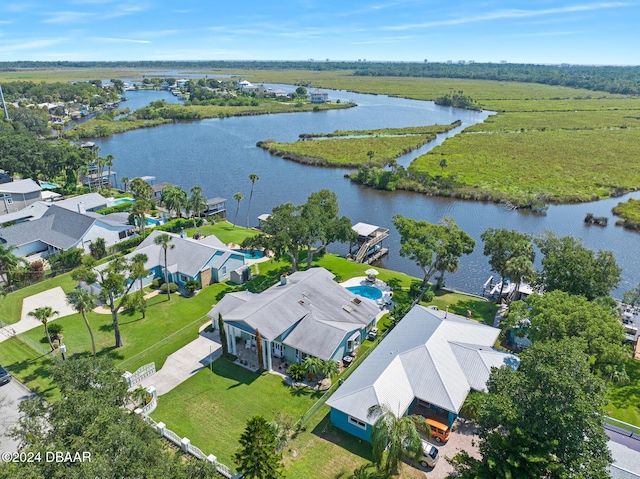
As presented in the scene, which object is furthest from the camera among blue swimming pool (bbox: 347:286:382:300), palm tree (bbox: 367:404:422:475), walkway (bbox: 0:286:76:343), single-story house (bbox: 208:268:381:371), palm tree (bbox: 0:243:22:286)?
blue swimming pool (bbox: 347:286:382:300)

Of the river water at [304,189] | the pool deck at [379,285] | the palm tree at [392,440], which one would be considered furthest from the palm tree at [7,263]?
the palm tree at [392,440]

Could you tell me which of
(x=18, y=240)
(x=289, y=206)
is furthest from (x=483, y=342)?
(x=18, y=240)

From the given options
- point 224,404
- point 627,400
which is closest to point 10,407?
point 224,404

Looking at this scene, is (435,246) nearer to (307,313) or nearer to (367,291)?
(367,291)

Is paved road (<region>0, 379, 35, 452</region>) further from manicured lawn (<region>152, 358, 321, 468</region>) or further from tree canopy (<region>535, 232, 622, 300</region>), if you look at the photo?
tree canopy (<region>535, 232, 622, 300</region>)

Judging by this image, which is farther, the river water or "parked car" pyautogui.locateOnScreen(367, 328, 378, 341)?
the river water

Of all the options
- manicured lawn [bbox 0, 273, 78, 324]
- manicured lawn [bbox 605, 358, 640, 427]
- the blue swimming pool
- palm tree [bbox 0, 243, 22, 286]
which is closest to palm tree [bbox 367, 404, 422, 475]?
manicured lawn [bbox 605, 358, 640, 427]

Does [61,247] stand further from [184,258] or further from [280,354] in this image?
[280,354]

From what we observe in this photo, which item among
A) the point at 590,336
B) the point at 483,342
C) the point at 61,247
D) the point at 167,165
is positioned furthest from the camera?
the point at 167,165
